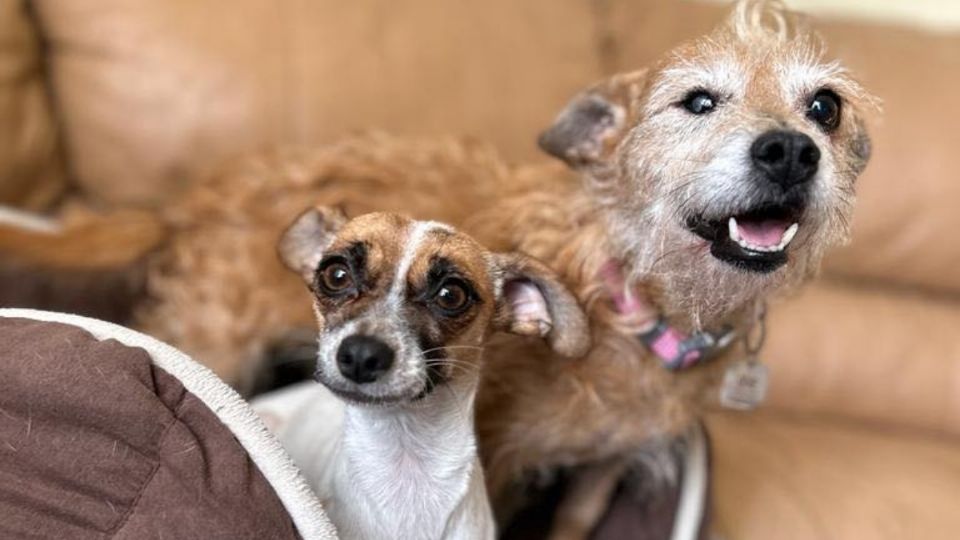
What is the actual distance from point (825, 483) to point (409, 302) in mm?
1066

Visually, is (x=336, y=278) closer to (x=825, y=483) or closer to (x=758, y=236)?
(x=758, y=236)

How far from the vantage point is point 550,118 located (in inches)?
77.7

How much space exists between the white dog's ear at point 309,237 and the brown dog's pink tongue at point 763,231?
1.53 ft

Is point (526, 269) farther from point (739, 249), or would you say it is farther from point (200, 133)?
point (200, 133)

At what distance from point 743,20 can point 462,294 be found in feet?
1.84

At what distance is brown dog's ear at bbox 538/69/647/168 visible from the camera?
52.4 inches

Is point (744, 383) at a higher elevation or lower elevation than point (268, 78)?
lower

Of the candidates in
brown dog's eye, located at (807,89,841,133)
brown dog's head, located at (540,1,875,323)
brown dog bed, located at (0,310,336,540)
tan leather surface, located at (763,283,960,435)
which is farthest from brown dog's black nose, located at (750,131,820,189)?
tan leather surface, located at (763,283,960,435)

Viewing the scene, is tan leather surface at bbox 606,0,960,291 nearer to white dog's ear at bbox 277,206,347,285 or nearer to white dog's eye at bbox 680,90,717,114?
white dog's eye at bbox 680,90,717,114

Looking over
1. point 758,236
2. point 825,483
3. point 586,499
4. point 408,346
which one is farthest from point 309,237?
point 825,483

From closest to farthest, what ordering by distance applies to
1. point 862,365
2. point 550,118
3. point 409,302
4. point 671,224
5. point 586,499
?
1. point 409,302
2. point 671,224
3. point 586,499
4. point 550,118
5. point 862,365

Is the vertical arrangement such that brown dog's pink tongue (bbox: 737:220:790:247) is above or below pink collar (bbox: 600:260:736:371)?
above

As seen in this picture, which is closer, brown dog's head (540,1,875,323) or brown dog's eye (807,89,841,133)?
brown dog's head (540,1,875,323)

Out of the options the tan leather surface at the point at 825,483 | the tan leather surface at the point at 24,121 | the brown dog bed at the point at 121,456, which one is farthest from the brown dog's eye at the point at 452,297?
the tan leather surface at the point at 24,121
